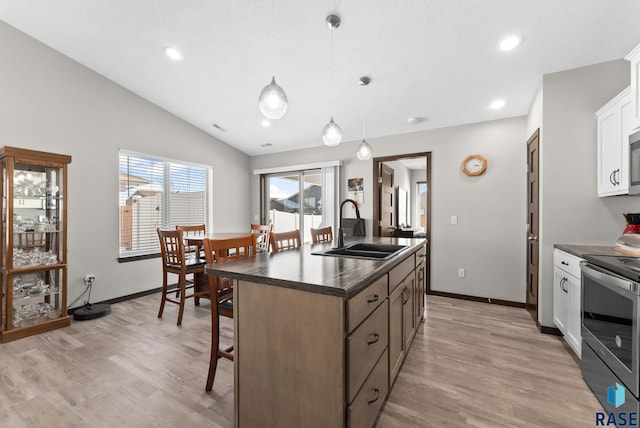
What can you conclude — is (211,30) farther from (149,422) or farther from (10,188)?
(149,422)

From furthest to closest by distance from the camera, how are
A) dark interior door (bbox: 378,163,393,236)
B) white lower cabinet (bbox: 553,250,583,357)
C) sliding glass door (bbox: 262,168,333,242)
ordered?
sliding glass door (bbox: 262,168,333,242)
dark interior door (bbox: 378,163,393,236)
white lower cabinet (bbox: 553,250,583,357)

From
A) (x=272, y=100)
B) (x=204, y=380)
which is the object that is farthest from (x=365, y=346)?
(x=272, y=100)

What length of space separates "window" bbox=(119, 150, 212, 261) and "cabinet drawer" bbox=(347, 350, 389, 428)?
3.84 m

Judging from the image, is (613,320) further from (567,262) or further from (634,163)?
(634,163)

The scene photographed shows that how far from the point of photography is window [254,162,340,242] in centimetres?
491

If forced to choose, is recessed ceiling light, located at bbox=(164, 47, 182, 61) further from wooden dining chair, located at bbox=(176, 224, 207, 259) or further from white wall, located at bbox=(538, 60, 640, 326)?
white wall, located at bbox=(538, 60, 640, 326)

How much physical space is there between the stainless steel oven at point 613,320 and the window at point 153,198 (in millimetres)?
4986

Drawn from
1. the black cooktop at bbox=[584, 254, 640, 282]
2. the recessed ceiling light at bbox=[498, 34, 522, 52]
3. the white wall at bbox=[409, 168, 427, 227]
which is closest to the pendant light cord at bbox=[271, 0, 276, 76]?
the recessed ceiling light at bbox=[498, 34, 522, 52]

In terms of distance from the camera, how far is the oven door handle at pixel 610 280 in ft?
4.72

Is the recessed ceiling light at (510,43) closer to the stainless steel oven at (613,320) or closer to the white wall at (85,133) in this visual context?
the stainless steel oven at (613,320)

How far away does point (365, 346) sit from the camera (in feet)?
4.38

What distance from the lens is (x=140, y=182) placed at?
4098 millimetres

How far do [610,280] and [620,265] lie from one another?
103 mm

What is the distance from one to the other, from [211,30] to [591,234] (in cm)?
403
